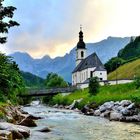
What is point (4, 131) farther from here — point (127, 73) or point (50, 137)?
point (127, 73)

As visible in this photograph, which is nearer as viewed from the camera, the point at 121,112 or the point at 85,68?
the point at 121,112

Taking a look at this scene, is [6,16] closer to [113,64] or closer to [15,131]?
[15,131]

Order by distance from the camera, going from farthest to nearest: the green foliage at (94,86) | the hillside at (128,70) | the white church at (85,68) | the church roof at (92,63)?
the church roof at (92,63) < the white church at (85,68) < the hillside at (128,70) < the green foliage at (94,86)

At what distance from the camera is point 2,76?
160 ft

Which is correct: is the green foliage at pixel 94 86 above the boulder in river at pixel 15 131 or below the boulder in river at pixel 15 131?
above

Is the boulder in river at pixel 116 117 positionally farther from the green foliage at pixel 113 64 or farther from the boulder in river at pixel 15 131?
the green foliage at pixel 113 64

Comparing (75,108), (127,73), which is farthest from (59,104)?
(127,73)

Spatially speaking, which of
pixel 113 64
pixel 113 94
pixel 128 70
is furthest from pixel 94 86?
pixel 113 64

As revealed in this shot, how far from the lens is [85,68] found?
167 meters

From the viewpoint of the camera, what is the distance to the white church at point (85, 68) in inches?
6029

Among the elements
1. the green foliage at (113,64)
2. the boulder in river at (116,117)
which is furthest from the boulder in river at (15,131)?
the green foliage at (113,64)

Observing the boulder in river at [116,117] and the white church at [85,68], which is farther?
the white church at [85,68]

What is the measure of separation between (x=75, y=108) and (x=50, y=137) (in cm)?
5825

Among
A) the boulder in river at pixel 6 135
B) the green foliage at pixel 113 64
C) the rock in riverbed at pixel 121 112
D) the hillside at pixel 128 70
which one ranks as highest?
the green foliage at pixel 113 64
